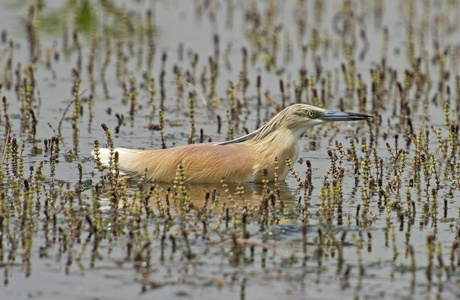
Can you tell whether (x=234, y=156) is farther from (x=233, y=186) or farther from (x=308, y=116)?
(x=308, y=116)

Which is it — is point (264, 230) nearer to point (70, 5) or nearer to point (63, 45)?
Result: point (63, 45)

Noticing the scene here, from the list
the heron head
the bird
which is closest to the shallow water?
the bird

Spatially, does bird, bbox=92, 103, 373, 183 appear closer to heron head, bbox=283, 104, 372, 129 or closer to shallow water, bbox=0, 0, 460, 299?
heron head, bbox=283, 104, 372, 129

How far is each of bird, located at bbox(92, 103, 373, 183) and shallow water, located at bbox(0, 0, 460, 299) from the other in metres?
0.16

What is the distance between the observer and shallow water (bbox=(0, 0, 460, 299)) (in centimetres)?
634

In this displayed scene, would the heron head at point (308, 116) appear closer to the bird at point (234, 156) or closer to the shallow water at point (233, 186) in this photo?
the bird at point (234, 156)

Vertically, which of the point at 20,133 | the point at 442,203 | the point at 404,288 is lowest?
the point at 404,288

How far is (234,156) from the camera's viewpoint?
9.55 m

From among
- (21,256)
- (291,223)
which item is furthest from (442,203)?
(21,256)

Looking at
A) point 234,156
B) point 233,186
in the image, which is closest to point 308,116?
point 234,156

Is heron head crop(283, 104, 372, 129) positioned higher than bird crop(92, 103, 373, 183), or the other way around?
heron head crop(283, 104, 372, 129)

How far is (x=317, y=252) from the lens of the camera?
6.82 meters

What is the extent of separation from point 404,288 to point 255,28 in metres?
11.3

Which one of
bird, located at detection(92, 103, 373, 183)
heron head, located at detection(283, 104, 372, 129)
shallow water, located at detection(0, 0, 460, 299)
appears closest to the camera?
shallow water, located at detection(0, 0, 460, 299)
